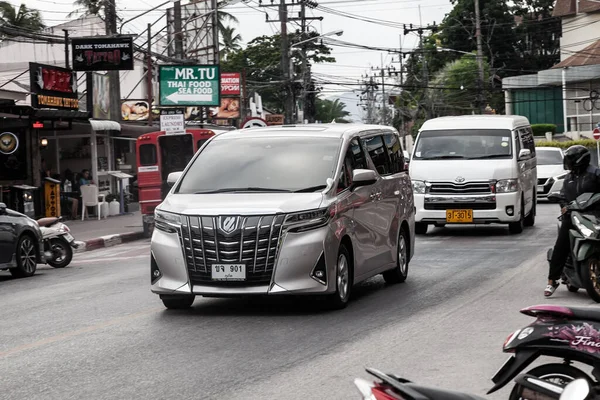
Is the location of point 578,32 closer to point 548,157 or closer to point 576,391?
point 548,157

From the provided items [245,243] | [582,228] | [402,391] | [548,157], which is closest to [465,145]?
[582,228]

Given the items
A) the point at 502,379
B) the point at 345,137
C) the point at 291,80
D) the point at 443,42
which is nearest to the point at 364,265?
the point at 345,137

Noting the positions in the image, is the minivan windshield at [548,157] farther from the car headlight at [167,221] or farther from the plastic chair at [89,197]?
the car headlight at [167,221]

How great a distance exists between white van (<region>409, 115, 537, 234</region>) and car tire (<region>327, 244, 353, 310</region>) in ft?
33.1

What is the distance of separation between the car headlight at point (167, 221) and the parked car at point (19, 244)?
6.69 meters

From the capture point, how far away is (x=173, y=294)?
1103 centimetres

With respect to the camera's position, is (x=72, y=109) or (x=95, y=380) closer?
(x=95, y=380)

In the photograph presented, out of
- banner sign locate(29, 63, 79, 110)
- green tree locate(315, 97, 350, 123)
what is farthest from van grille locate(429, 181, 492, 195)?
green tree locate(315, 97, 350, 123)

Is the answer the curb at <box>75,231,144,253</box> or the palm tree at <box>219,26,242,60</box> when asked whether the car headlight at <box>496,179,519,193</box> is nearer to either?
the curb at <box>75,231,144,253</box>

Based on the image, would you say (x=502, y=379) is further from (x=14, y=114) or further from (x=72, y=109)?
(x=72, y=109)

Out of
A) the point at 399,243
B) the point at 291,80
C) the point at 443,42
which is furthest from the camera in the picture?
the point at 443,42

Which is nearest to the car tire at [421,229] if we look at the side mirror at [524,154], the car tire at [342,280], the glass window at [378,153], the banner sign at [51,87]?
the side mirror at [524,154]

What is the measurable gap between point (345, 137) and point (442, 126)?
10.6 metres

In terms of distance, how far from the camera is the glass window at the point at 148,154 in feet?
96.1
